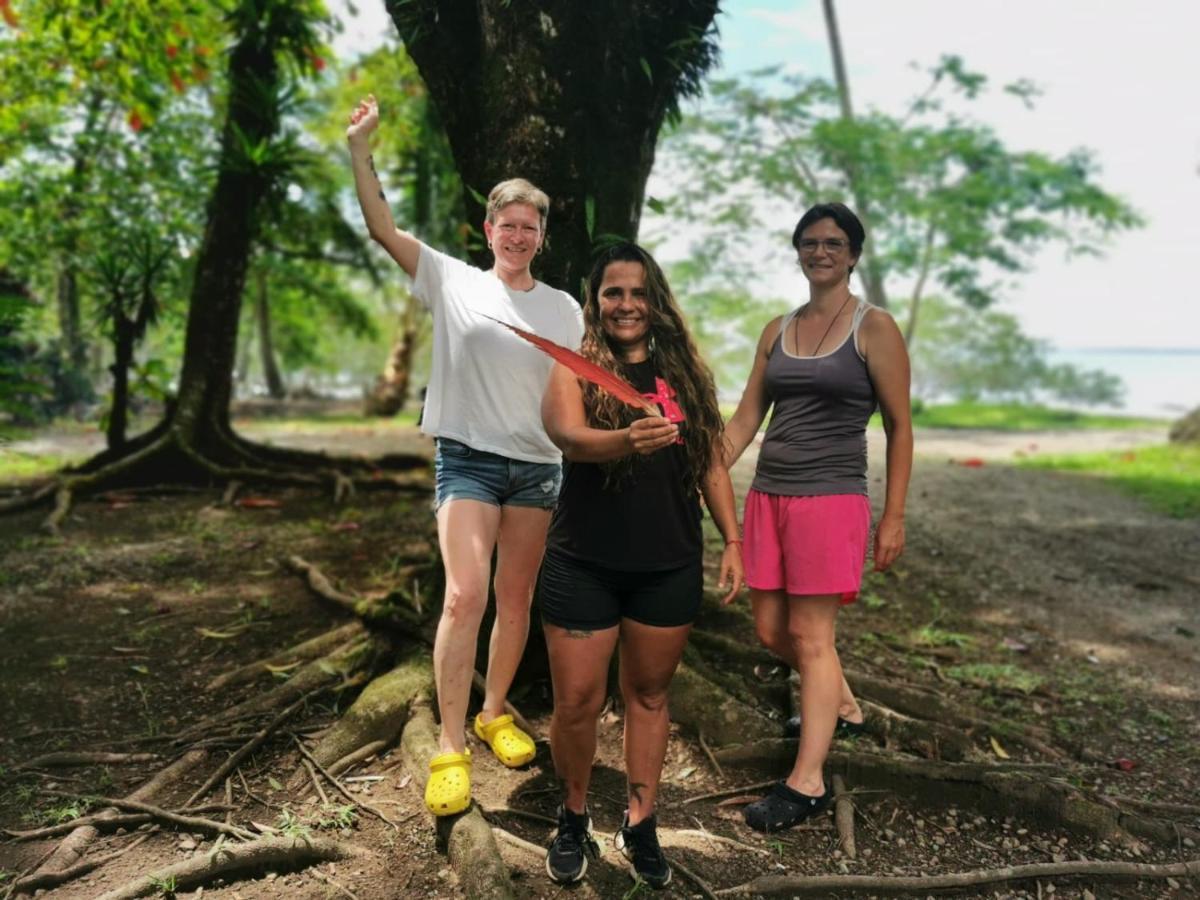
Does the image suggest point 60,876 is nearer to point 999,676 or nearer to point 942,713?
point 942,713

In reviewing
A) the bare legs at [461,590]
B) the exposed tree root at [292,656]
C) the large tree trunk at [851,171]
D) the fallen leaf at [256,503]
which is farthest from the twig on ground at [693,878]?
the large tree trunk at [851,171]

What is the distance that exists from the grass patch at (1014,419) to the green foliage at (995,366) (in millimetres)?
10185

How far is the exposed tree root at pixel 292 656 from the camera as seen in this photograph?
4004mm

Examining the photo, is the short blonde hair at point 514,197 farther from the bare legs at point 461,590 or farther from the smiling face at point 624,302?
the bare legs at point 461,590

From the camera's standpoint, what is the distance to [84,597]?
516 cm

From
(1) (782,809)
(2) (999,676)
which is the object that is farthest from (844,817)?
(2) (999,676)

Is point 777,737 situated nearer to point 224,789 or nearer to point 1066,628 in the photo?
point 224,789

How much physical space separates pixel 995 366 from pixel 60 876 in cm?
3877

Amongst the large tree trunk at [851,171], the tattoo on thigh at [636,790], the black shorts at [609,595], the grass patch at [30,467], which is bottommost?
the tattoo on thigh at [636,790]

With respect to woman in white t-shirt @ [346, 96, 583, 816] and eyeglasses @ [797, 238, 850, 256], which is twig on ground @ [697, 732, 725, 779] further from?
eyeglasses @ [797, 238, 850, 256]

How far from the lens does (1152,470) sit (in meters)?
11.5

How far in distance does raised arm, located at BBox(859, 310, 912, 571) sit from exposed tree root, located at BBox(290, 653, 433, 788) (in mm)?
2000

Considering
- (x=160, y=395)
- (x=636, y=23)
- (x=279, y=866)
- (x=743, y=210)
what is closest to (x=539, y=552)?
(x=279, y=866)

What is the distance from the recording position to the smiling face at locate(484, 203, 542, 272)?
2.77m
